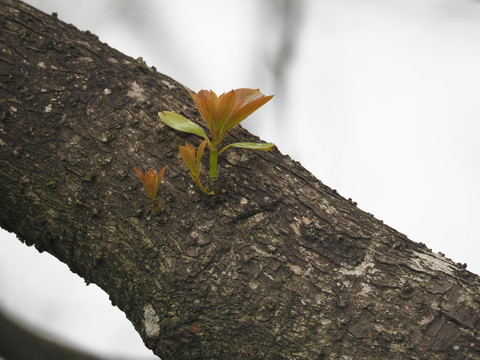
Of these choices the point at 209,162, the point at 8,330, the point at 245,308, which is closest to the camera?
the point at 245,308

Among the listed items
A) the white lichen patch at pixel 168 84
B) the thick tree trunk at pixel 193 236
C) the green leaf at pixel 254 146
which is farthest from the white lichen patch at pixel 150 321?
the white lichen patch at pixel 168 84

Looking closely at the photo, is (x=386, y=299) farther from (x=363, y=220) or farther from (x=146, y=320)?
(x=146, y=320)

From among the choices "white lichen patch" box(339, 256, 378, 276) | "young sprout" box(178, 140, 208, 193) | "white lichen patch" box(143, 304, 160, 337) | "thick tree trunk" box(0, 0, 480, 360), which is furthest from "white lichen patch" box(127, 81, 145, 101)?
"white lichen patch" box(339, 256, 378, 276)

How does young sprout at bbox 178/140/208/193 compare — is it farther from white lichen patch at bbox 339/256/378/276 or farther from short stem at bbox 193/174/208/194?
white lichen patch at bbox 339/256/378/276

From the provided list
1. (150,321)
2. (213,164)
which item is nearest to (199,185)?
(213,164)

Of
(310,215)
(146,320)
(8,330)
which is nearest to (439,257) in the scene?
(310,215)

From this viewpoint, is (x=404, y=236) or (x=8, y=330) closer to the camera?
(x=404, y=236)
